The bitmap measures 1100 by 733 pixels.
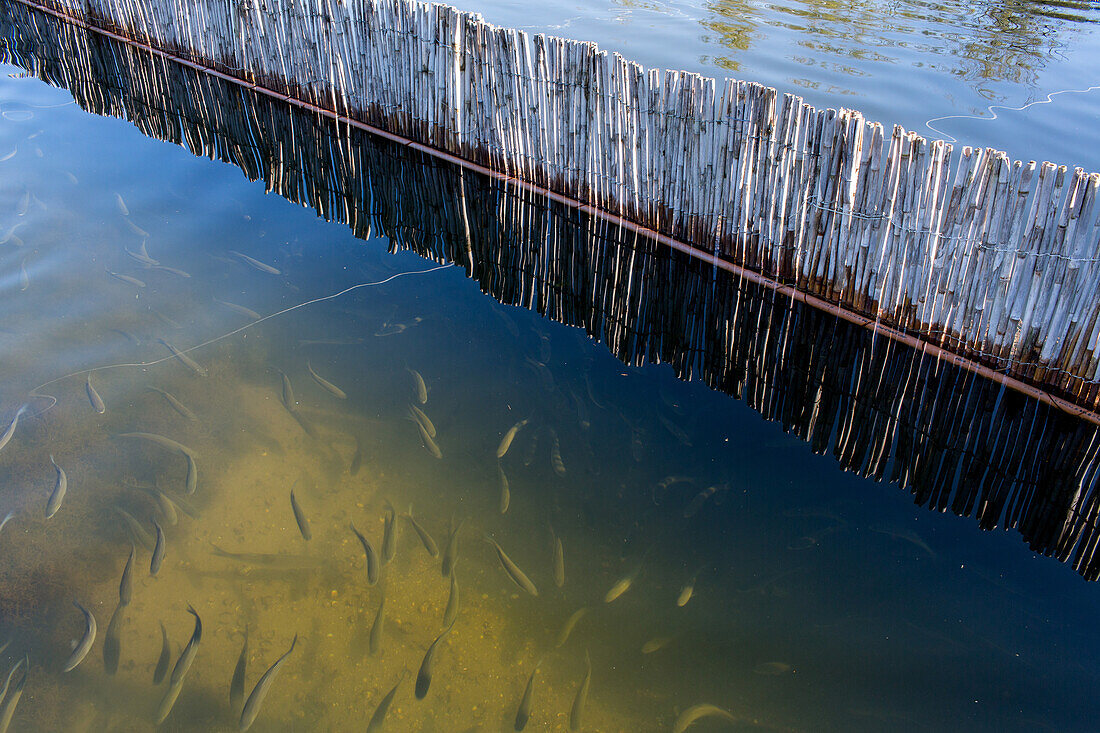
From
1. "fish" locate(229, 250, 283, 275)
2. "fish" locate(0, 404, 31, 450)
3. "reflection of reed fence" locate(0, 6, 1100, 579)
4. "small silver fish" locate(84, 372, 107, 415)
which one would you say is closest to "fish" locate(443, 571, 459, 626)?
"reflection of reed fence" locate(0, 6, 1100, 579)

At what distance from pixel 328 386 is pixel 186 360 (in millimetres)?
843

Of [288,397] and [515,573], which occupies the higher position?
[288,397]

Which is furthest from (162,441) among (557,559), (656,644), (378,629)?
(656,644)

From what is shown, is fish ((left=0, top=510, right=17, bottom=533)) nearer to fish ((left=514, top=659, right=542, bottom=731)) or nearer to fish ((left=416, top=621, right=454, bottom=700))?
fish ((left=416, top=621, right=454, bottom=700))

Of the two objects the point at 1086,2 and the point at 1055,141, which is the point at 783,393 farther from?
the point at 1086,2

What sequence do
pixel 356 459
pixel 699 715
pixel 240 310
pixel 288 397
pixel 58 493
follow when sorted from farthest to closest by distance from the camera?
1. pixel 240 310
2. pixel 288 397
3. pixel 356 459
4. pixel 58 493
5. pixel 699 715

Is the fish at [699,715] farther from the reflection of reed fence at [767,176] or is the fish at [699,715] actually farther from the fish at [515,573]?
the reflection of reed fence at [767,176]

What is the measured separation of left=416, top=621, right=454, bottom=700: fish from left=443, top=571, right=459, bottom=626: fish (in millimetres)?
40

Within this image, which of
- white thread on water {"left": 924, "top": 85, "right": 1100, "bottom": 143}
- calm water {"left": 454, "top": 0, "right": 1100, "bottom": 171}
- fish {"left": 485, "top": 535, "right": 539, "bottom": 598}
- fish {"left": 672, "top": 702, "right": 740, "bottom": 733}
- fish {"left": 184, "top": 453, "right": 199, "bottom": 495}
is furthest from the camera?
calm water {"left": 454, "top": 0, "right": 1100, "bottom": 171}

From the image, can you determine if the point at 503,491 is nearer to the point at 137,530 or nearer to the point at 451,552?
the point at 451,552

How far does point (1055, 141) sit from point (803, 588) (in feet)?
18.6

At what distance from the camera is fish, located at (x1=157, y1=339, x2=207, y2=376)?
377 centimetres

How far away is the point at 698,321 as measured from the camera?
157 inches

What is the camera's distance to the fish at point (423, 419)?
3.47m
